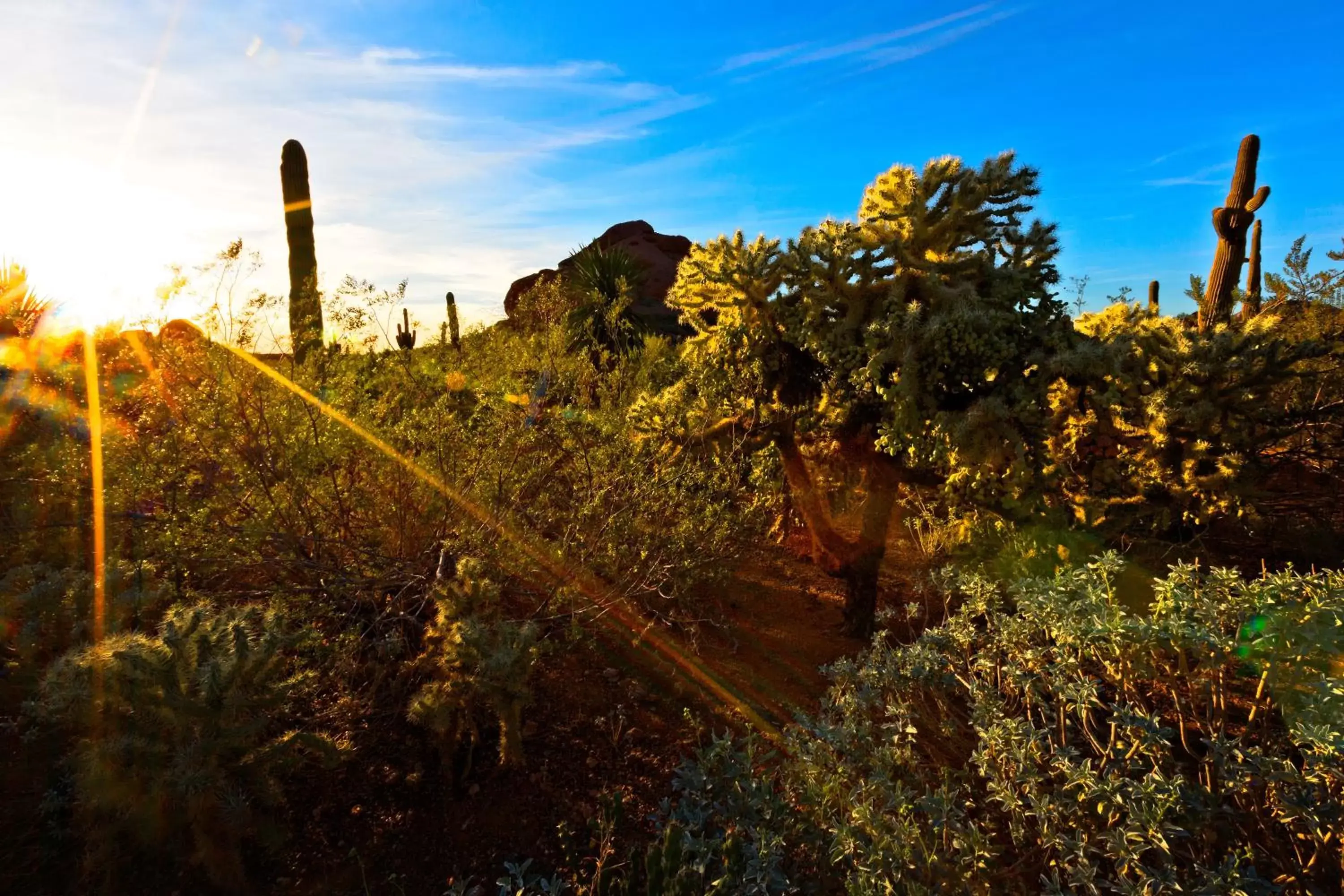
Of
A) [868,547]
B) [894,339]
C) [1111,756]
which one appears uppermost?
[894,339]

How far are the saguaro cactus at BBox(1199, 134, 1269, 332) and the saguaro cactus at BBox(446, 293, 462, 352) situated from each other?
9116mm

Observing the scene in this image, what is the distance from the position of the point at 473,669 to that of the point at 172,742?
106 centimetres

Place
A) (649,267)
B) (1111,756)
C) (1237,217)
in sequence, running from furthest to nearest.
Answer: (649,267) → (1237,217) → (1111,756)

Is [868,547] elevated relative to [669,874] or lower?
elevated

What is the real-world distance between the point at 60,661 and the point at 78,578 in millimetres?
811

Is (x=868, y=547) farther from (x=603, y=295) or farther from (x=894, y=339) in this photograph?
(x=603, y=295)

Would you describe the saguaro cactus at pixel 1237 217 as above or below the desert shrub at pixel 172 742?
above

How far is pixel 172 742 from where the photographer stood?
8.14ft

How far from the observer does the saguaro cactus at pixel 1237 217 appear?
8366mm

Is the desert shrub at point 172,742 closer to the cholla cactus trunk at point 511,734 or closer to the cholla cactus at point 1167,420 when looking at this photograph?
the cholla cactus trunk at point 511,734

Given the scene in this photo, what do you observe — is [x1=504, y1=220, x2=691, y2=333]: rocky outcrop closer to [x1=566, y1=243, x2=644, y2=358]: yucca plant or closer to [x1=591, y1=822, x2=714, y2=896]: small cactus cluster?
[x1=566, y1=243, x2=644, y2=358]: yucca plant

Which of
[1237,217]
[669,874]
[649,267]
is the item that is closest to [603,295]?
[649,267]

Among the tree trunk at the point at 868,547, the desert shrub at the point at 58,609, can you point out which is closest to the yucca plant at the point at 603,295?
the tree trunk at the point at 868,547

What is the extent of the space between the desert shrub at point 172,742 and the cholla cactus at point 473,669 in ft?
2.06
